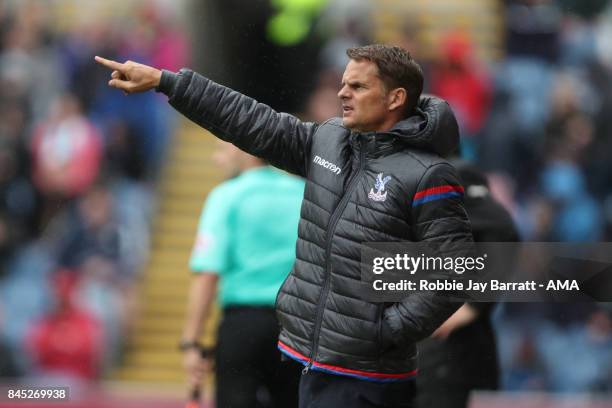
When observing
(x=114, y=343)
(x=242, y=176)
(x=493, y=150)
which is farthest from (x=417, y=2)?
(x=242, y=176)

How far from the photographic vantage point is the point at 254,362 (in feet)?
18.6

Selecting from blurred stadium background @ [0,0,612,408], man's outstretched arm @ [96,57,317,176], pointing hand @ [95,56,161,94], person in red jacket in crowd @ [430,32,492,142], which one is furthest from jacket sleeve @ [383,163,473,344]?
person in red jacket in crowd @ [430,32,492,142]

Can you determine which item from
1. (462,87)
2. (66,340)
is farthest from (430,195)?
(66,340)

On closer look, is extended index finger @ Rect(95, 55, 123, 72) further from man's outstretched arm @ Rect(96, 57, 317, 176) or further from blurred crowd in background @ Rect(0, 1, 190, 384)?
blurred crowd in background @ Rect(0, 1, 190, 384)

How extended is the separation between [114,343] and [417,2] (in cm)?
400

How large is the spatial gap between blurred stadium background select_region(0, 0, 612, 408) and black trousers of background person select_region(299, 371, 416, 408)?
5454mm

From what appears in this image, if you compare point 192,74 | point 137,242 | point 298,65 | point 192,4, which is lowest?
point 192,74

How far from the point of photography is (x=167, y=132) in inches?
448

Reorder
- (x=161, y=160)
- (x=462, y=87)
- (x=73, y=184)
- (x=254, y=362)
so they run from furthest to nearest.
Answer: (x=161, y=160), (x=73, y=184), (x=462, y=87), (x=254, y=362)

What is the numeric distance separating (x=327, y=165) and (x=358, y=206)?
0.71 feet

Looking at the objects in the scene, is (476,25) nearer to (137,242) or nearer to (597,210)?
(597,210)

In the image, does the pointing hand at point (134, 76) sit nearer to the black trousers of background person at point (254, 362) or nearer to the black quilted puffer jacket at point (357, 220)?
the black quilted puffer jacket at point (357, 220)

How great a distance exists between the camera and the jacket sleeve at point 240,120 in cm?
427

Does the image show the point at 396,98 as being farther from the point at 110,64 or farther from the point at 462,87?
the point at 462,87
